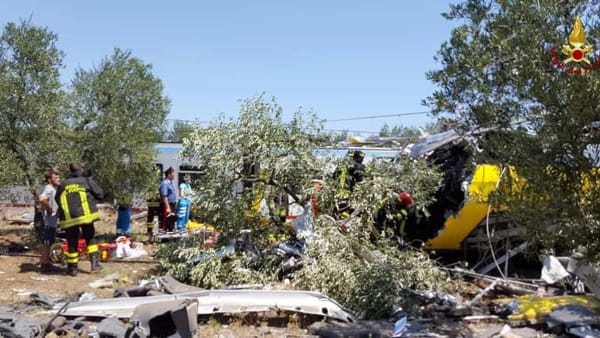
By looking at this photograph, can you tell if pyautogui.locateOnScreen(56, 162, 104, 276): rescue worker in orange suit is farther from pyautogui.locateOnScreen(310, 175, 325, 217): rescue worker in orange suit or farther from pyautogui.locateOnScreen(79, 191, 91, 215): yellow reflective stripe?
pyautogui.locateOnScreen(310, 175, 325, 217): rescue worker in orange suit

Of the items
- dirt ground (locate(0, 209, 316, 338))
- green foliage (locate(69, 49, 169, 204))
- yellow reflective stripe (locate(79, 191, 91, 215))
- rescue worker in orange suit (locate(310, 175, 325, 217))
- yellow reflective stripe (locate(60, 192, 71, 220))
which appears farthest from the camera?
green foliage (locate(69, 49, 169, 204))

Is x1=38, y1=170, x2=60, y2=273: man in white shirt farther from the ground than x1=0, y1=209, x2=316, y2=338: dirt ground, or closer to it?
farther from the ground

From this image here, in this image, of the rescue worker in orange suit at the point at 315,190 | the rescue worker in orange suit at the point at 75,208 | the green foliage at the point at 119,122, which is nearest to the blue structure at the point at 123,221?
the green foliage at the point at 119,122

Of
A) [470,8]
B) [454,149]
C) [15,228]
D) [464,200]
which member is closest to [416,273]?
[464,200]

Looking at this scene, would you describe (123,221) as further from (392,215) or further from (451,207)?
(451,207)

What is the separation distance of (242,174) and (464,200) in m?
3.29

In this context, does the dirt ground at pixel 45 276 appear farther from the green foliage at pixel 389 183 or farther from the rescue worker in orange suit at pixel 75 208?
the green foliage at pixel 389 183

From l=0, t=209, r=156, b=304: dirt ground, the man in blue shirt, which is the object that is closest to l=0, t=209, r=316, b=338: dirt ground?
l=0, t=209, r=156, b=304: dirt ground

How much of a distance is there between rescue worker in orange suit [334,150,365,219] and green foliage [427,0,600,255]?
387 centimetres

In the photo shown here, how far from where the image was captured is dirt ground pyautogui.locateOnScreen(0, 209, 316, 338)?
20.3 ft

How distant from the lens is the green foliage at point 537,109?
3250 mm

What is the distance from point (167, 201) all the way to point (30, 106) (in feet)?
11.3

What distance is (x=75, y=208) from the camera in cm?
872

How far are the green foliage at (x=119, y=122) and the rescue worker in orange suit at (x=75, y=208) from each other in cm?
320
